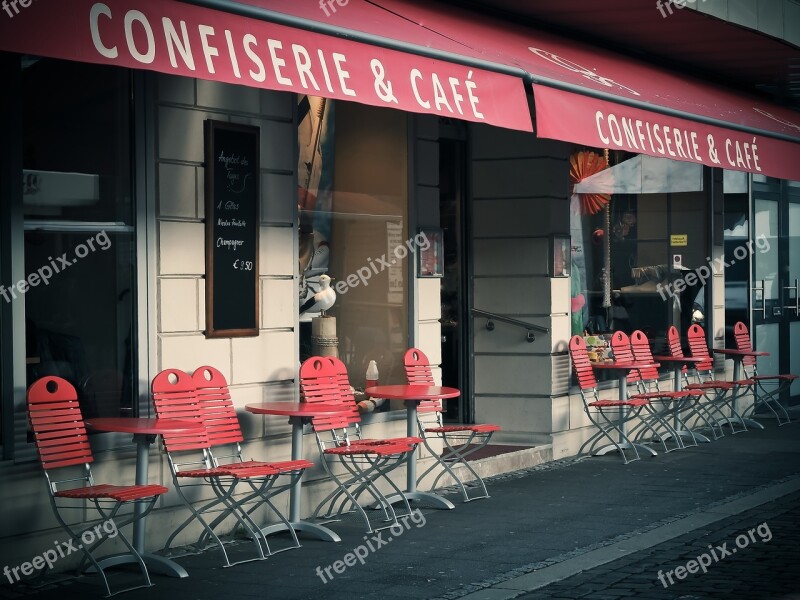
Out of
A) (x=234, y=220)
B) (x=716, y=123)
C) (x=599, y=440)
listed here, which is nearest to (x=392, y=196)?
(x=234, y=220)

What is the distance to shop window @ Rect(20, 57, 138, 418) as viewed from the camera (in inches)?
273

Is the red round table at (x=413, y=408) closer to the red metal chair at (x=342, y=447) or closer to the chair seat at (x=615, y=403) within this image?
the red metal chair at (x=342, y=447)

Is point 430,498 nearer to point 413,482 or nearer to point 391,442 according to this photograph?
point 413,482

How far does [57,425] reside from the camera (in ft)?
22.0

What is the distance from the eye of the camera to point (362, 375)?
31.5 feet

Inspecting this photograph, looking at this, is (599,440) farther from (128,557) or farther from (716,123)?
(128,557)

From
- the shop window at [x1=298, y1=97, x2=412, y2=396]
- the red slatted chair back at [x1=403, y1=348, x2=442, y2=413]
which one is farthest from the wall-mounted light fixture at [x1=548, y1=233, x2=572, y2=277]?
the red slatted chair back at [x1=403, y1=348, x2=442, y2=413]

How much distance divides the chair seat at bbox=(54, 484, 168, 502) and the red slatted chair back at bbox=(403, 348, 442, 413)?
319 cm

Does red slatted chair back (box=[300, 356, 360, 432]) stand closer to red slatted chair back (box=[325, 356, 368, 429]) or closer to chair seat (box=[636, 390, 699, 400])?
red slatted chair back (box=[325, 356, 368, 429])

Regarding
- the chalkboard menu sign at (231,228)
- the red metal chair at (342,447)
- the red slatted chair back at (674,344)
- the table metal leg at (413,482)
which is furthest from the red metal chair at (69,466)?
the red slatted chair back at (674,344)

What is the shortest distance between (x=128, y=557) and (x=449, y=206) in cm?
575

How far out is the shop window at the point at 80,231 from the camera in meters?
6.93

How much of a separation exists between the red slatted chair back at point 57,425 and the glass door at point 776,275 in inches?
426

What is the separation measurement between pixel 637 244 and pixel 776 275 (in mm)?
3766
